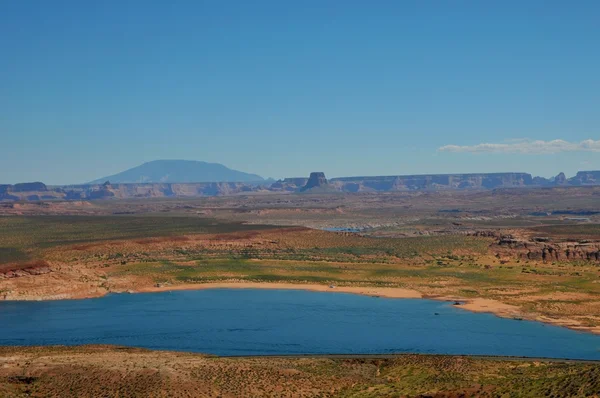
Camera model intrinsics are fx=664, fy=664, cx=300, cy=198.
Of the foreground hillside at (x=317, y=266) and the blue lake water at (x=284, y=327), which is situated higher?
A: the foreground hillside at (x=317, y=266)

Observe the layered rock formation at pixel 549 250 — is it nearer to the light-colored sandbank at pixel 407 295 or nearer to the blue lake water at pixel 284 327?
the light-colored sandbank at pixel 407 295

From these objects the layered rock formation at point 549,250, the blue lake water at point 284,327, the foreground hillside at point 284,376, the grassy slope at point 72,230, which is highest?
the grassy slope at point 72,230

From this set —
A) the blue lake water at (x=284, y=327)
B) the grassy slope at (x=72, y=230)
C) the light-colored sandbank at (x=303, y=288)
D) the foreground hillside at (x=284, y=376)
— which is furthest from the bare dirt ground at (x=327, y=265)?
the foreground hillside at (x=284, y=376)

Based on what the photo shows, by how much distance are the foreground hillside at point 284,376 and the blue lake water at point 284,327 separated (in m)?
7.20

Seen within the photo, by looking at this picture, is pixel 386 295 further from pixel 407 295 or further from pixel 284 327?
pixel 284 327

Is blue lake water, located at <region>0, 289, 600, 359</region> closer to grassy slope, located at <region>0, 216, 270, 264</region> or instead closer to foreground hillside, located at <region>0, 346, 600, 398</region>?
foreground hillside, located at <region>0, 346, 600, 398</region>

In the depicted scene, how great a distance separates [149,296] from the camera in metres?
86.2

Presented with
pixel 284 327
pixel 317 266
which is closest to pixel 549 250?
pixel 317 266

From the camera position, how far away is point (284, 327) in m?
66.5

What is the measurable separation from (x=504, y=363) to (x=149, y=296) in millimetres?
50794

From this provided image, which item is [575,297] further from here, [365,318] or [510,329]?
[365,318]

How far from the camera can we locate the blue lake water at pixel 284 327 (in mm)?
58094

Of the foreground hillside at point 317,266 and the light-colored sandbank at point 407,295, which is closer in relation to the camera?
the light-colored sandbank at point 407,295

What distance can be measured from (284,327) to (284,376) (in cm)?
2149
